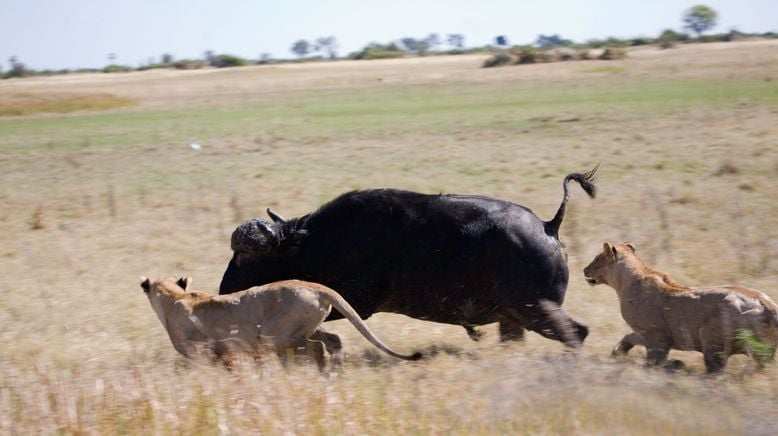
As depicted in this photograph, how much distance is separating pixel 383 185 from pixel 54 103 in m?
30.6

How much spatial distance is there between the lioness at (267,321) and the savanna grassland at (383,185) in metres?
0.29

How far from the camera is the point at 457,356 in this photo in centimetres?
877

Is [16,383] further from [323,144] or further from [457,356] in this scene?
[323,144]

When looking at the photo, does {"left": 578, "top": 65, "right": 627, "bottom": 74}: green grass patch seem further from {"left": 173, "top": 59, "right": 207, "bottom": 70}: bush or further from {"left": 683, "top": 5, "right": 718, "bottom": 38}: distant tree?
{"left": 683, "top": 5, "right": 718, "bottom": 38}: distant tree

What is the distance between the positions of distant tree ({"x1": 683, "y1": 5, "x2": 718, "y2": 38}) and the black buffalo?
471 ft

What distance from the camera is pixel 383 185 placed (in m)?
20.1

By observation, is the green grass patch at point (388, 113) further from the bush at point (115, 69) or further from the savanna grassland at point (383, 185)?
the bush at point (115, 69)

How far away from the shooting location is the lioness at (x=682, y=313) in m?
7.77

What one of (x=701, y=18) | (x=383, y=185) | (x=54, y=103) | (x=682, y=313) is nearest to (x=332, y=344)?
(x=682, y=313)

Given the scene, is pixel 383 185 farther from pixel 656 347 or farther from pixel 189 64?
pixel 189 64

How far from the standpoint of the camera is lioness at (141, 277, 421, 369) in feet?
26.2

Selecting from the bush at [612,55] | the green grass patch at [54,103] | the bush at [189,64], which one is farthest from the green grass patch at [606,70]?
the bush at [189,64]

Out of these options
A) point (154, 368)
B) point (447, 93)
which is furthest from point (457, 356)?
point (447, 93)

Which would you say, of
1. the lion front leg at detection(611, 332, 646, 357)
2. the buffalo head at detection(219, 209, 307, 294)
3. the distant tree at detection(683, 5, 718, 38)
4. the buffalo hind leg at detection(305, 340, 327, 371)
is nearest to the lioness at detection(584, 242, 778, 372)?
the lion front leg at detection(611, 332, 646, 357)
